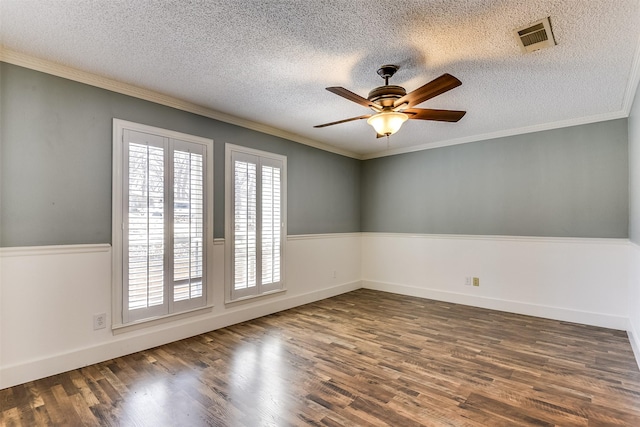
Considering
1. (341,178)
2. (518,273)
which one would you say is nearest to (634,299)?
(518,273)

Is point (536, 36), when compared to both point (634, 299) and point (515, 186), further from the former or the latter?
point (634, 299)

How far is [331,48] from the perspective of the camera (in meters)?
2.36

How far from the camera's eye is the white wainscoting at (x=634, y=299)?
2891mm

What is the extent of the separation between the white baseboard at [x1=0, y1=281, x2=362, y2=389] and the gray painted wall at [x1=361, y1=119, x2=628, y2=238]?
2.63m

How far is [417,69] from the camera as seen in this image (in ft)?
8.74

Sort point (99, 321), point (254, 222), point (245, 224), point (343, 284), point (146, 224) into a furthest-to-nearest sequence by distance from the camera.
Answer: point (343, 284) < point (254, 222) < point (245, 224) < point (146, 224) < point (99, 321)

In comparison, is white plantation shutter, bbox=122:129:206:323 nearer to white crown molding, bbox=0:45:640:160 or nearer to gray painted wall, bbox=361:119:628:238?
white crown molding, bbox=0:45:640:160

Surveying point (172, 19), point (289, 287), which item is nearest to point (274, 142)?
point (289, 287)

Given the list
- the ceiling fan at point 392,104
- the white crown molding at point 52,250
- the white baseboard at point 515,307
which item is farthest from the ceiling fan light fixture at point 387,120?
the white baseboard at point 515,307

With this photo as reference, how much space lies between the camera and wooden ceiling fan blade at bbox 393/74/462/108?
2.10m

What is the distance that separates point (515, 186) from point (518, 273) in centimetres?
119

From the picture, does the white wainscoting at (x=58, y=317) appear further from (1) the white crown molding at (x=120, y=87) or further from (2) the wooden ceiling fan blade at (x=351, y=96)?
(2) the wooden ceiling fan blade at (x=351, y=96)

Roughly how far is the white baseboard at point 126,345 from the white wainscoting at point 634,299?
3.74 meters

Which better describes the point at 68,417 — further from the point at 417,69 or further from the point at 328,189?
the point at 328,189
